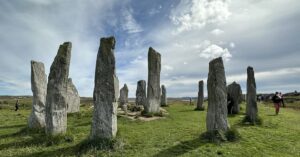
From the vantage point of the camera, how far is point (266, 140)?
18.2 m

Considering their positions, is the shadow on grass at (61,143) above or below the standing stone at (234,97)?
below

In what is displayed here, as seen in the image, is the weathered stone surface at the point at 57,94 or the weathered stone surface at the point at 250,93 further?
the weathered stone surface at the point at 250,93

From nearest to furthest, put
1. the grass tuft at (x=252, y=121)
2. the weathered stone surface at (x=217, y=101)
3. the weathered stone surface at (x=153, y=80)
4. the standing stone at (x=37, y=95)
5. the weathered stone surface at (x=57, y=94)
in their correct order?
the weathered stone surface at (x=217, y=101)
the weathered stone surface at (x=57, y=94)
the standing stone at (x=37, y=95)
the grass tuft at (x=252, y=121)
the weathered stone surface at (x=153, y=80)

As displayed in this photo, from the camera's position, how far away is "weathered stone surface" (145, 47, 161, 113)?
29.0m

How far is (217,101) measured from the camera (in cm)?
1756

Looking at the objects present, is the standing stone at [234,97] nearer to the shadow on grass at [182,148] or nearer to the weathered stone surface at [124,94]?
the shadow on grass at [182,148]

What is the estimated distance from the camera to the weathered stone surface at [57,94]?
17547mm

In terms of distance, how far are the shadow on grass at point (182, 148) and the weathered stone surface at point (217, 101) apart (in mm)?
1382

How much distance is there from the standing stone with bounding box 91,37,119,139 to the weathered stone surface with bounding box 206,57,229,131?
576cm

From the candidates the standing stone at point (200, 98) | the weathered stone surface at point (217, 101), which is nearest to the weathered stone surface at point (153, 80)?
the standing stone at point (200, 98)

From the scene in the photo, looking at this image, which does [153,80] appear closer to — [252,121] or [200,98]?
[200,98]

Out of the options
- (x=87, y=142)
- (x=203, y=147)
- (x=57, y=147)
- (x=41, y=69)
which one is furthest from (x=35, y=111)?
(x=203, y=147)

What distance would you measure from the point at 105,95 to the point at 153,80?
13810 millimetres

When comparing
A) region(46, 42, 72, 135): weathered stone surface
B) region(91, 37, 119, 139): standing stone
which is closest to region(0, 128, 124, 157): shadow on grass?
region(91, 37, 119, 139): standing stone
